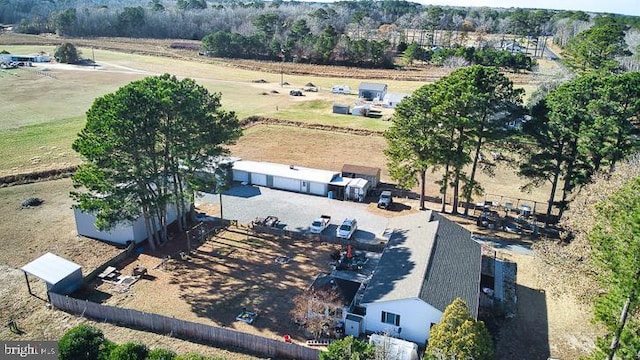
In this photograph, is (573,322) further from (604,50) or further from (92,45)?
(92,45)

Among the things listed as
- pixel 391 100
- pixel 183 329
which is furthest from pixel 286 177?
pixel 391 100

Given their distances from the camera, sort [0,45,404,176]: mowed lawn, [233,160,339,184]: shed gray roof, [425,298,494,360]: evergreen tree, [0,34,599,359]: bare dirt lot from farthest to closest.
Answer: [0,45,404,176]: mowed lawn, [233,160,339,184]: shed gray roof, [0,34,599,359]: bare dirt lot, [425,298,494,360]: evergreen tree

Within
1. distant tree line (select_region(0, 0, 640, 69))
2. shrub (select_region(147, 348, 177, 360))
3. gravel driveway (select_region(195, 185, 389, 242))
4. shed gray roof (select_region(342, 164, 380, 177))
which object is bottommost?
gravel driveway (select_region(195, 185, 389, 242))

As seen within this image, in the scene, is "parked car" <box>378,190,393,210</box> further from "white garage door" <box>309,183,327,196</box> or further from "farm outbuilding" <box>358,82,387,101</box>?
"farm outbuilding" <box>358,82,387,101</box>

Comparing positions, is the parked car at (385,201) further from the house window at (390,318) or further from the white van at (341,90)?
the white van at (341,90)

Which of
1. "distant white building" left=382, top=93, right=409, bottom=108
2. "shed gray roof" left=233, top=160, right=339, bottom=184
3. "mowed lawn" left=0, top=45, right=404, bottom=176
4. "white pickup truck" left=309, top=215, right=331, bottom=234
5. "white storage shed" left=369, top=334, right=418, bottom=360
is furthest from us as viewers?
"distant white building" left=382, top=93, right=409, bottom=108

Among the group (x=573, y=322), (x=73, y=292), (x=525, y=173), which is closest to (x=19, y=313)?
(x=73, y=292)

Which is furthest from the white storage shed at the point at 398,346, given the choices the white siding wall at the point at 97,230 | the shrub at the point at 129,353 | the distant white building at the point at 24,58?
the distant white building at the point at 24,58

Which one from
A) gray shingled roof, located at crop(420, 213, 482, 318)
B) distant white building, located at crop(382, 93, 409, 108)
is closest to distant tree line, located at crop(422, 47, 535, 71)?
distant white building, located at crop(382, 93, 409, 108)

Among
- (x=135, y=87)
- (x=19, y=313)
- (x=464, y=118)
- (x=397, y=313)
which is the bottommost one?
(x=19, y=313)
